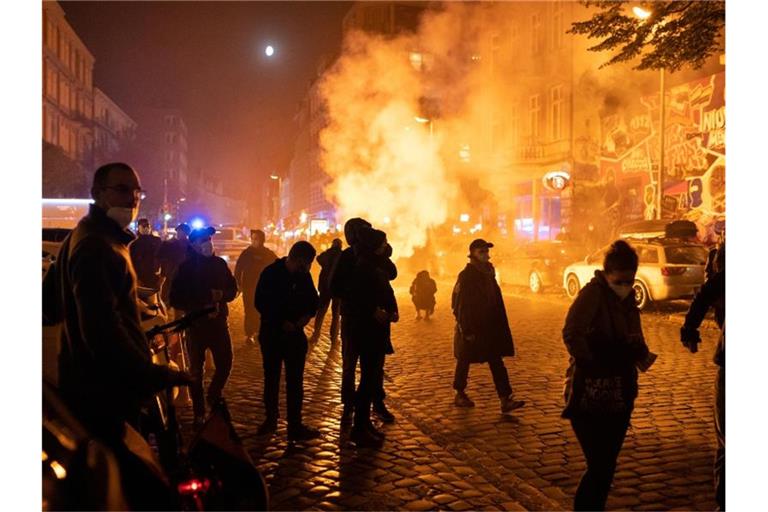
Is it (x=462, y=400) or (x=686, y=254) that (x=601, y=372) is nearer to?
(x=462, y=400)

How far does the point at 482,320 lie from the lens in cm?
667

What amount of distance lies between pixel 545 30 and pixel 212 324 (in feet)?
99.7

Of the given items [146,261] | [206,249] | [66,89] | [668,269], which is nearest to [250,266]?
[146,261]

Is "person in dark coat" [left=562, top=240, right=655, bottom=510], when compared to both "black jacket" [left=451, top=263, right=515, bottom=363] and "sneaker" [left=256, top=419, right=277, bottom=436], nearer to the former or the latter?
"black jacket" [left=451, top=263, right=515, bottom=363]

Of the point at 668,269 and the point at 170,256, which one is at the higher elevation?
the point at 170,256

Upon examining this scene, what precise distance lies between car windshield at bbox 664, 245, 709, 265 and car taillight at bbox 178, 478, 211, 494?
13.7 m

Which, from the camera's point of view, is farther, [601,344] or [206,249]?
[206,249]

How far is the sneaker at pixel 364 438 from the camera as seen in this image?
5.62 metres

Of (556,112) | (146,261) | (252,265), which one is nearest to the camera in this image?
(146,261)

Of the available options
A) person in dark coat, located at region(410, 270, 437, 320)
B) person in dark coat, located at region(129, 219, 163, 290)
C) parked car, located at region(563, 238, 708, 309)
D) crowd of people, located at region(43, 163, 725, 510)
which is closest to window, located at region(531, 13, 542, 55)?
parked car, located at region(563, 238, 708, 309)

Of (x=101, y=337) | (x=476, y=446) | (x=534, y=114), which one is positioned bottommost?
(x=476, y=446)

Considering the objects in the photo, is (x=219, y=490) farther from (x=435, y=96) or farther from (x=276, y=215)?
(x=276, y=215)

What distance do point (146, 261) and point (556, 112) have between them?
2779 cm
